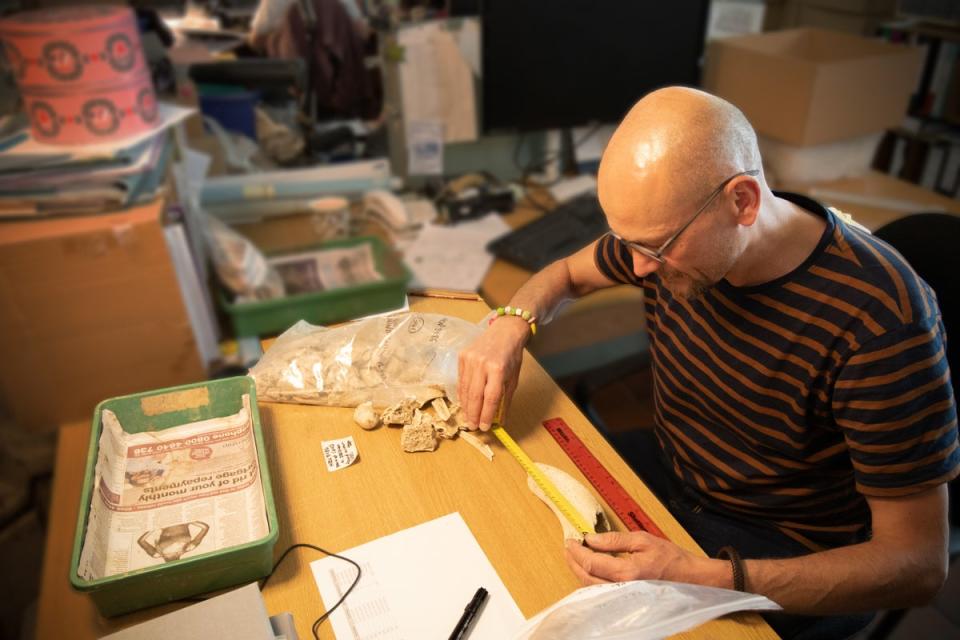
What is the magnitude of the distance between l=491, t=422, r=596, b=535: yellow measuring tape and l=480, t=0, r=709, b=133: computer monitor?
124cm

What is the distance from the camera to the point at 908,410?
819mm

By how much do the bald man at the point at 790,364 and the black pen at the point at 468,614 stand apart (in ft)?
0.39

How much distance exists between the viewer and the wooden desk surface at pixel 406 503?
77 cm

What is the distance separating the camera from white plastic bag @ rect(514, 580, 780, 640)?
0.66 meters

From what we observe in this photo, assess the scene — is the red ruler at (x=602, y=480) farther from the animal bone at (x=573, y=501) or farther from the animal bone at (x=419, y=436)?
the animal bone at (x=419, y=436)

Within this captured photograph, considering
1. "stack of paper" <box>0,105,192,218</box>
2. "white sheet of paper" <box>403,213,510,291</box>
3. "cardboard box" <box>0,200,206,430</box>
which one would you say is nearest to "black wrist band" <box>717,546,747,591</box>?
"white sheet of paper" <box>403,213,510,291</box>

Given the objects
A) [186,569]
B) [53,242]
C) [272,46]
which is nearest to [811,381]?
[186,569]

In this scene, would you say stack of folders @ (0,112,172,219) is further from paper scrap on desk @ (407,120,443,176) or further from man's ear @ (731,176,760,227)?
man's ear @ (731,176,760,227)

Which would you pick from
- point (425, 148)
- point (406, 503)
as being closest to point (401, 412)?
point (406, 503)

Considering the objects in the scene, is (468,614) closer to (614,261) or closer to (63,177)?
(614,261)

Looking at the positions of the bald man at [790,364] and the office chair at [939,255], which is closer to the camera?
the bald man at [790,364]

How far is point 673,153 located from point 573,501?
45 centimetres

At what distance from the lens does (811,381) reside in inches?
35.5

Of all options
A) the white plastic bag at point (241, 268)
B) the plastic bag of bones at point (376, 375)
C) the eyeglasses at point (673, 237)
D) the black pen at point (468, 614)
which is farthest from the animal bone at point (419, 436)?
the white plastic bag at point (241, 268)
